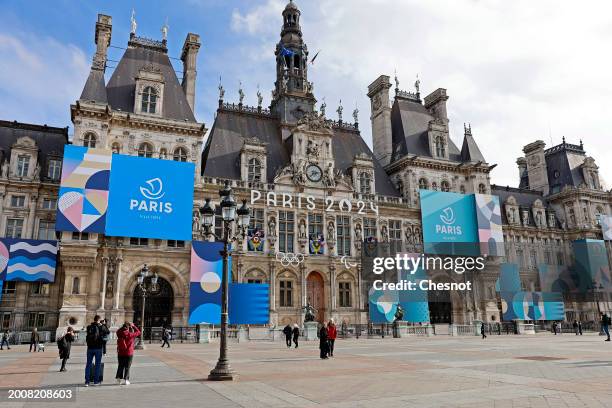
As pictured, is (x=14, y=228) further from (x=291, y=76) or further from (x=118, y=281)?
(x=291, y=76)

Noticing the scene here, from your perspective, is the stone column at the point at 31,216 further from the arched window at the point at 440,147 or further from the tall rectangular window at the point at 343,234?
the arched window at the point at 440,147

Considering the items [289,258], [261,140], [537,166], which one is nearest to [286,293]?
[289,258]

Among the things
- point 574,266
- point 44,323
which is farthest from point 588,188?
point 44,323

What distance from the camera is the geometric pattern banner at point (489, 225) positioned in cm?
5291

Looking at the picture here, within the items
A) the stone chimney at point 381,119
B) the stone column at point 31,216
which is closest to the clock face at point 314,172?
the stone chimney at point 381,119

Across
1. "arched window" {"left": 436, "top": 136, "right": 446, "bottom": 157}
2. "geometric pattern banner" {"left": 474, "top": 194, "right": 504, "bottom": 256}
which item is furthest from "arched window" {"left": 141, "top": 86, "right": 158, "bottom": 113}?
"geometric pattern banner" {"left": 474, "top": 194, "right": 504, "bottom": 256}

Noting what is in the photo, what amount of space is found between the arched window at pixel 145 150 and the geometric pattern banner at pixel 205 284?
29.1 feet

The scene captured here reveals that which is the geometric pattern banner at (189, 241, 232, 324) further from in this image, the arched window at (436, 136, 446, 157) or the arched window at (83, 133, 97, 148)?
the arched window at (436, 136, 446, 157)

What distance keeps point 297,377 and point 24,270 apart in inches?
1223

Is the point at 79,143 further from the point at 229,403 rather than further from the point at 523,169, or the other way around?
the point at 523,169

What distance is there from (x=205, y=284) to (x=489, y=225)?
105ft

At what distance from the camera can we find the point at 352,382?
13242mm

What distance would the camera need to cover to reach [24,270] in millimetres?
37156

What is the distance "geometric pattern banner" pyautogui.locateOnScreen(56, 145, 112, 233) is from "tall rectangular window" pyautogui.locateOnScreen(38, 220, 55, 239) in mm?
4991
